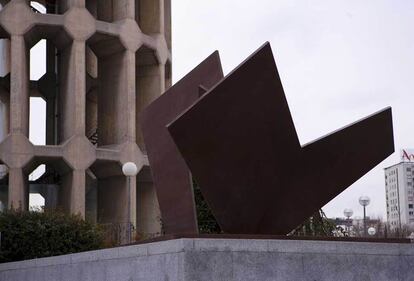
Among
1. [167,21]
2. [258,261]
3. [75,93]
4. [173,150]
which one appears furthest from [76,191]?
[258,261]

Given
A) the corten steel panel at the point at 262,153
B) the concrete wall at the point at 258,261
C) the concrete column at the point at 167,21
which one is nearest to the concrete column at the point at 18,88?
the concrete column at the point at 167,21

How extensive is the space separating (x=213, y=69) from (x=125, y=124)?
2123 centimetres

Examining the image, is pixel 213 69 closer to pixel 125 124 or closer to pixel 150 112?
pixel 150 112

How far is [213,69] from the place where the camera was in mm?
14039

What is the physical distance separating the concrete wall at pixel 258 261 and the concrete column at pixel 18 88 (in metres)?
21.7

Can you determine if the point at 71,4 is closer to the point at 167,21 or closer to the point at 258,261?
the point at 167,21

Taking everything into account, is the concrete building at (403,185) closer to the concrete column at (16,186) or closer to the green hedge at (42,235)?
the concrete column at (16,186)

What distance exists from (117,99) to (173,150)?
23.0 meters

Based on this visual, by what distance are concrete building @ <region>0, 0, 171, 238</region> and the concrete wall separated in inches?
827

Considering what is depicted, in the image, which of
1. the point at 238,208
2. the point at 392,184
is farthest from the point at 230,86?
the point at 392,184

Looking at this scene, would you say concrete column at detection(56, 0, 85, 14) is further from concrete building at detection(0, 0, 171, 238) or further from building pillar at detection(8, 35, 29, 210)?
building pillar at detection(8, 35, 29, 210)

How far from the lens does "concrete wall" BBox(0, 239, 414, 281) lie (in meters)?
9.87

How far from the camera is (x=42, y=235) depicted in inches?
920

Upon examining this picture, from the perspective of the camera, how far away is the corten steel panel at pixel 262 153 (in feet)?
36.0
